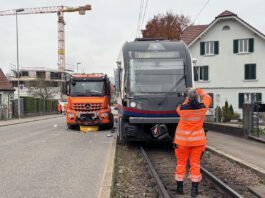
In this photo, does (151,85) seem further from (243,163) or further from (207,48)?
(207,48)

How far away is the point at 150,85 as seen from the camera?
11211 millimetres

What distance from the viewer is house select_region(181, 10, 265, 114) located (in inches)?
1369

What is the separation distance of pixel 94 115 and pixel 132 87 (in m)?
7.56

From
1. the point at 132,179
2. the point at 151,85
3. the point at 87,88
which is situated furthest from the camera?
the point at 87,88

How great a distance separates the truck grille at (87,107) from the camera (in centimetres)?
1839

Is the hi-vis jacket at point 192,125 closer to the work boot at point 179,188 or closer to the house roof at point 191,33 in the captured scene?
the work boot at point 179,188

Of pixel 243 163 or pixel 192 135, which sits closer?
pixel 192 135

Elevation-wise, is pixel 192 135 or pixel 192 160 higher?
pixel 192 135

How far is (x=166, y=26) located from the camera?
46.5 metres

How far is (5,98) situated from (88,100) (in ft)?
72.1

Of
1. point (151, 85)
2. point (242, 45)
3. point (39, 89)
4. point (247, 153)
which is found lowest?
point (247, 153)

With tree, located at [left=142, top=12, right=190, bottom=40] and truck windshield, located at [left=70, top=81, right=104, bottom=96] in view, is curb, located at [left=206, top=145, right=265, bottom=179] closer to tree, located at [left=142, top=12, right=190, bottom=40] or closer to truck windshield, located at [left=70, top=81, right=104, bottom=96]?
truck windshield, located at [left=70, top=81, right=104, bottom=96]

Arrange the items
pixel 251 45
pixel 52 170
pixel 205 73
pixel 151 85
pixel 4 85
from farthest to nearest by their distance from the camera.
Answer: pixel 4 85 < pixel 205 73 < pixel 251 45 < pixel 151 85 < pixel 52 170

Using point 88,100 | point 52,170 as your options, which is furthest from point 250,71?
point 52,170
